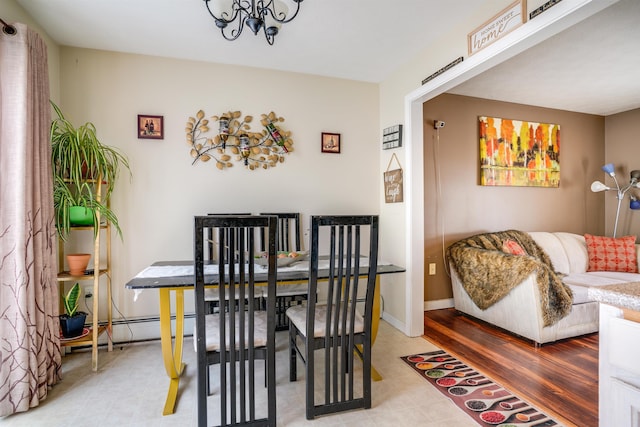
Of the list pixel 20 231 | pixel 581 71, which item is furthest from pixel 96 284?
pixel 581 71

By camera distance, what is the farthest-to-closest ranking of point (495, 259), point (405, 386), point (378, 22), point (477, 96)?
point (477, 96) → point (495, 259) → point (378, 22) → point (405, 386)

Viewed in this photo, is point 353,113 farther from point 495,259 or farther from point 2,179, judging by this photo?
point 2,179

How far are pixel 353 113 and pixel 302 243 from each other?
57.2 inches

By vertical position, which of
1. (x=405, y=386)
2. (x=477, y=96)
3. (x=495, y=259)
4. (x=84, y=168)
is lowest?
(x=405, y=386)

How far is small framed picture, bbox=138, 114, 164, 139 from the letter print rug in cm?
277

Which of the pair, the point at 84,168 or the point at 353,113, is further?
the point at 353,113

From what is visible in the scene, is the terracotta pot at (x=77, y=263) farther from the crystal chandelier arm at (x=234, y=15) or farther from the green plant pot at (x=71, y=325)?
the crystal chandelier arm at (x=234, y=15)

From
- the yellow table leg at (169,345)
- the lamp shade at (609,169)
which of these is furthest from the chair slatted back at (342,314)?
the lamp shade at (609,169)

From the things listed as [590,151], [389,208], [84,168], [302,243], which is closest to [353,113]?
[389,208]

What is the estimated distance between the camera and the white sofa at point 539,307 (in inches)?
106

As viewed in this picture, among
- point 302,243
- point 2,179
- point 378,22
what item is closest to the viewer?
point 2,179

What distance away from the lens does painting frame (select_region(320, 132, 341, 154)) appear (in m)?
3.36

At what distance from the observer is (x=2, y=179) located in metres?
1.80

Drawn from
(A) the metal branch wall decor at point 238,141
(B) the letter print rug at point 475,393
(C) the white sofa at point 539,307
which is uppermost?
(A) the metal branch wall decor at point 238,141
